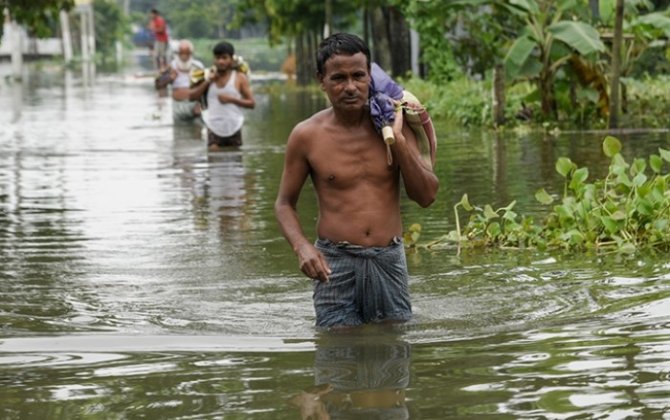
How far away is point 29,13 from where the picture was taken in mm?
30422

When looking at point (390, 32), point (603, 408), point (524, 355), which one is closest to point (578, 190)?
point (524, 355)

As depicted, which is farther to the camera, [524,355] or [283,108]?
[283,108]

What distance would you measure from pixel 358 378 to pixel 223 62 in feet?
37.5

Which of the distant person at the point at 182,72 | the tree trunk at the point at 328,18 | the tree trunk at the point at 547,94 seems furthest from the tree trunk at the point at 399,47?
the tree trunk at the point at 547,94

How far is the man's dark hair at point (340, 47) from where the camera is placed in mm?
6543

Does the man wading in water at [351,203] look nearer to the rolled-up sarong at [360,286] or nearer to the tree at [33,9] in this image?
the rolled-up sarong at [360,286]

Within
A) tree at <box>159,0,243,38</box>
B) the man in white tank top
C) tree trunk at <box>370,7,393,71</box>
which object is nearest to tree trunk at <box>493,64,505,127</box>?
the man in white tank top

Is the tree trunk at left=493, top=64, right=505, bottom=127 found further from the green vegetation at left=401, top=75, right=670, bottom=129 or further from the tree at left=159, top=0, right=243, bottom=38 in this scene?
the tree at left=159, top=0, right=243, bottom=38

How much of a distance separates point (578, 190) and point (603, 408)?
16.3ft

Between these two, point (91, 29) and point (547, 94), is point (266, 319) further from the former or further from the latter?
point (91, 29)

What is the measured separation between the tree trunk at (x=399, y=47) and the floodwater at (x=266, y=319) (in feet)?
67.8

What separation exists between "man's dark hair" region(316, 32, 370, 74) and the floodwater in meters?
1.26

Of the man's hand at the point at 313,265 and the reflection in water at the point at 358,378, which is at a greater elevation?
the man's hand at the point at 313,265

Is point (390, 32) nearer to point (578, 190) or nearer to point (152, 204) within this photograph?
point (152, 204)
